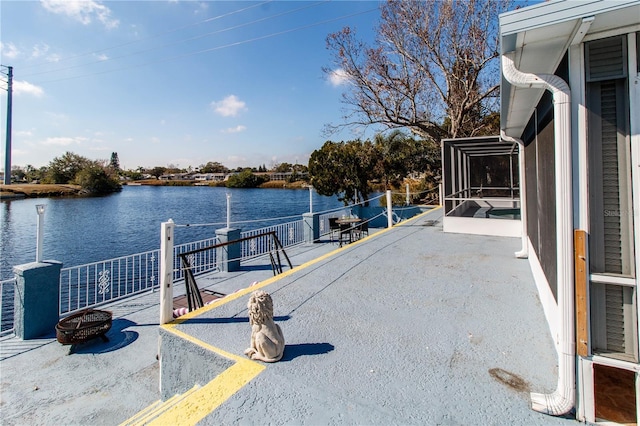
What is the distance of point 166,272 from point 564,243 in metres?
2.83

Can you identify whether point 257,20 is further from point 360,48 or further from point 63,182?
point 63,182

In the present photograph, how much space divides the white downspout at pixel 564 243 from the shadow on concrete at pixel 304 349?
4.07ft

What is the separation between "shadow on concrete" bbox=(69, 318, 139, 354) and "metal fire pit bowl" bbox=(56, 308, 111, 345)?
9cm

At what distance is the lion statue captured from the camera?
204 cm

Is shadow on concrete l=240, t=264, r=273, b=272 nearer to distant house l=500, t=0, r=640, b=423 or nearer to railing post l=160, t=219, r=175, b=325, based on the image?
railing post l=160, t=219, r=175, b=325

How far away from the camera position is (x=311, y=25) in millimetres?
12242

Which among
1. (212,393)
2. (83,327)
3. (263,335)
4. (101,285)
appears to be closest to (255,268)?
(101,285)

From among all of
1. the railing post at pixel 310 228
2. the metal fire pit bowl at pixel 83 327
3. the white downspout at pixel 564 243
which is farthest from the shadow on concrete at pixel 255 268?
the white downspout at pixel 564 243

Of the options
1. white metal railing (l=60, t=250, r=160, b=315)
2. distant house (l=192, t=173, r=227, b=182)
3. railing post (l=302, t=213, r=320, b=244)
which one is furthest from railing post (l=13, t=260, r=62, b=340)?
distant house (l=192, t=173, r=227, b=182)

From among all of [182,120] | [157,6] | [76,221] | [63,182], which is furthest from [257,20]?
[63,182]

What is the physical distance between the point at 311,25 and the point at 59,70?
13.8 meters

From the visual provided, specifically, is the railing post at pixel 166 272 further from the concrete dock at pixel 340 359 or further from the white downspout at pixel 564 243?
the white downspout at pixel 564 243

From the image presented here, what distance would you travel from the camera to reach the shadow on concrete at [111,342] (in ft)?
11.4

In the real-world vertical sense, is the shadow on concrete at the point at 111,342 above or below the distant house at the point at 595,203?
below
